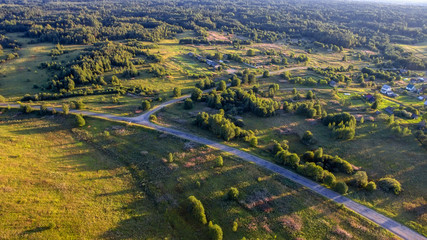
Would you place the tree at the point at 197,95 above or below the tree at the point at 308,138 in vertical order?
above

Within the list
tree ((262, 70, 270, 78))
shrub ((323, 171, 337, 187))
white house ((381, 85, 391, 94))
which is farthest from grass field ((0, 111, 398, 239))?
white house ((381, 85, 391, 94))

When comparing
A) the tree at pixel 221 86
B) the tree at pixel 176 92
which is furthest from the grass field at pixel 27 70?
the tree at pixel 221 86

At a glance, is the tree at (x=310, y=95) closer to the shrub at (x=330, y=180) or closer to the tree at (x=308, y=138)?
the tree at (x=308, y=138)

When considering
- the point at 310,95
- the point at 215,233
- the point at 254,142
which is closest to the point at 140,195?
the point at 215,233

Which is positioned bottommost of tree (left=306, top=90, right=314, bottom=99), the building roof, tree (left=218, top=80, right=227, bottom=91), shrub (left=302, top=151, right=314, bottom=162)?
shrub (left=302, top=151, right=314, bottom=162)

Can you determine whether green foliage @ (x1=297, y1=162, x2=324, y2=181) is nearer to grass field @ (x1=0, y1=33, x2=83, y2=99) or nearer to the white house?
the white house

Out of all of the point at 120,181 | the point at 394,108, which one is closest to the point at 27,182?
the point at 120,181
